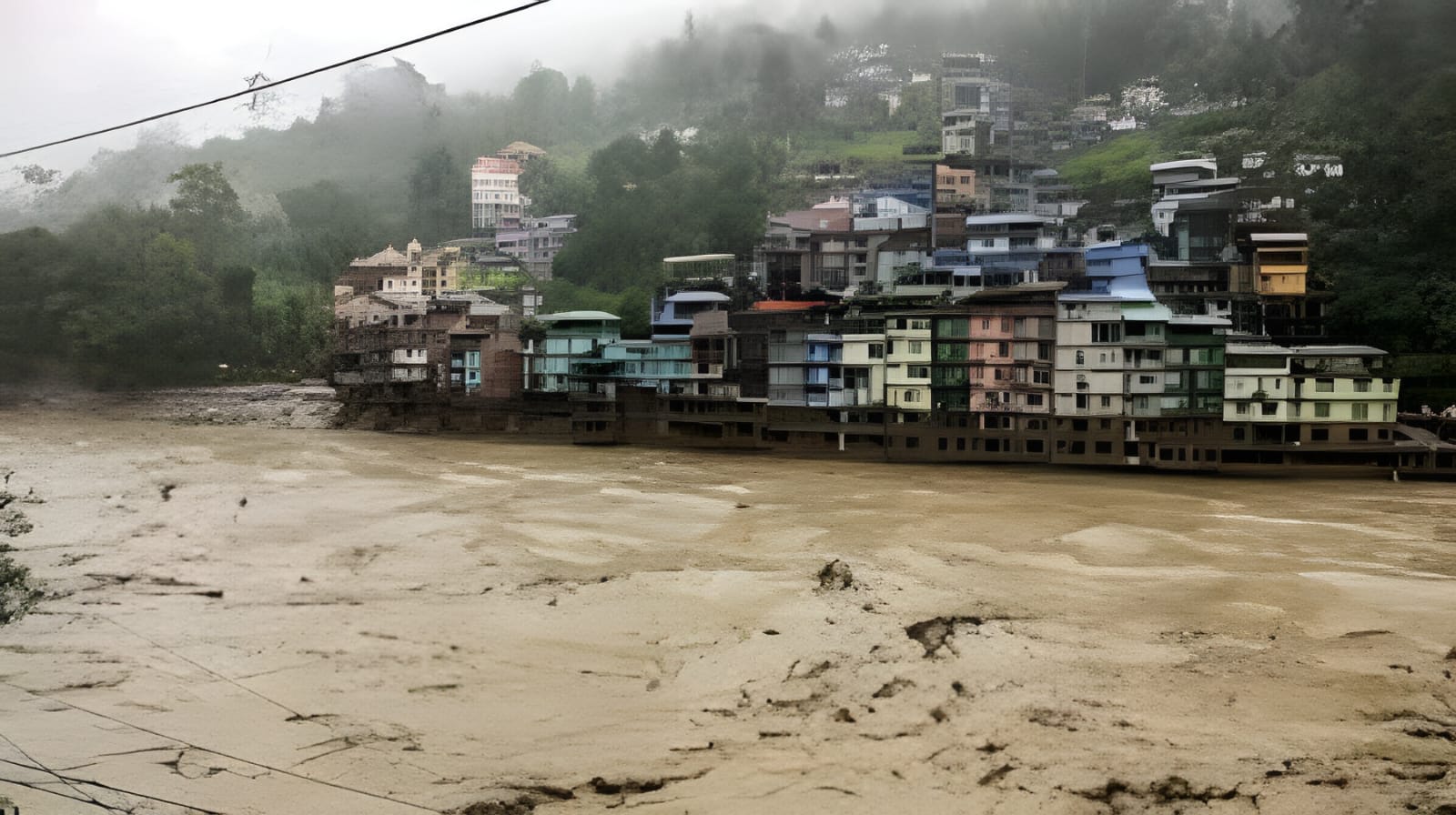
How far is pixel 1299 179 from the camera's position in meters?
10.7

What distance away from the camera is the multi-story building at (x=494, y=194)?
47.0ft

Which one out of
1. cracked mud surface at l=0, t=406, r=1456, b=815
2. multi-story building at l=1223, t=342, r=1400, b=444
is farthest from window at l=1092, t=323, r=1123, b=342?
cracked mud surface at l=0, t=406, r=1456, b=815

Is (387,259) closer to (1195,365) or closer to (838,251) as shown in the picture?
(838,251)

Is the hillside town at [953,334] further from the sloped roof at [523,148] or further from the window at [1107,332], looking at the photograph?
the sloped roof at [523,148]

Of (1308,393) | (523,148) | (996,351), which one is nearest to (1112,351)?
(996,351)

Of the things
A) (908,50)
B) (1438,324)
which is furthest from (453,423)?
(1438,324)

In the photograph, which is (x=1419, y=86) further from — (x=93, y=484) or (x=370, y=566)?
(x=93, y=484)

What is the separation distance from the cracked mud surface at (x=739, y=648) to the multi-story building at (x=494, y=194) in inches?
200

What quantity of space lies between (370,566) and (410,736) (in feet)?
10.9

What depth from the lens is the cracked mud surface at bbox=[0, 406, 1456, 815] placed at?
405cm

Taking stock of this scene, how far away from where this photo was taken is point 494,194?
47.8ft

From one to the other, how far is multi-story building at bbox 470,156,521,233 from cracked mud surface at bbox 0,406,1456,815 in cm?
508

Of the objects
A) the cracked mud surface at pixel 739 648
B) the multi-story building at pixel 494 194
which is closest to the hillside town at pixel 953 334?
the multi-story building at pixel 494 194

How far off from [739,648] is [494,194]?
10.5 meters
